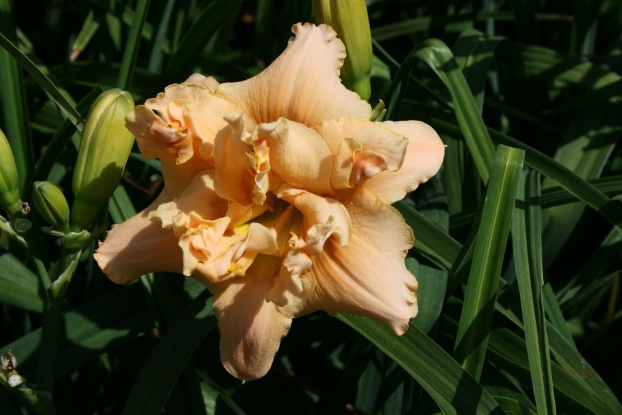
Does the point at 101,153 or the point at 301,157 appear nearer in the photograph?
the point at 301,157

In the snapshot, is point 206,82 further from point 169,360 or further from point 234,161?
point 169,360

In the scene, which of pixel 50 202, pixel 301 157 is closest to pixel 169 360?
pixel 50 202

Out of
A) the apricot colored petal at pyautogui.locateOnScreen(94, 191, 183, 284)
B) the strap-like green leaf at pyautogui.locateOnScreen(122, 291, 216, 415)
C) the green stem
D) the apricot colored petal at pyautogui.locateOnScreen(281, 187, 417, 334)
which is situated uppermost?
the apricot colored petal at pyautogui.locateOnScreen(281, 187, 417, 334)

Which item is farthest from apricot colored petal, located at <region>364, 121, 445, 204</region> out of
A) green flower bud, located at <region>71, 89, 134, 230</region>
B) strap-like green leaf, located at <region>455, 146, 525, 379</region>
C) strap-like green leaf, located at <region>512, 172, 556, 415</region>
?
green flower bud, located at <region>71, 89, 134, 230</region>

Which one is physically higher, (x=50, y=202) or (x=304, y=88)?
(x=304, y=88)

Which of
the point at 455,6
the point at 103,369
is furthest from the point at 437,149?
the point at 455,6

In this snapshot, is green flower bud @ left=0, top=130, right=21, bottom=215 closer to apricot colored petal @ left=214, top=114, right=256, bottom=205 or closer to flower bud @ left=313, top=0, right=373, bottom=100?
apricot colored petal @ left=214, top=114, right=256, bottom=205
